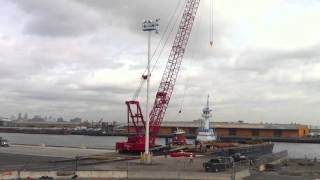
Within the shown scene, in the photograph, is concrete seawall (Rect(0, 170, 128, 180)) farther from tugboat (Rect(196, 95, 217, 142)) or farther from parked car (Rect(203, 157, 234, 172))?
tugboat (Rect(196, 95, 217, 142))

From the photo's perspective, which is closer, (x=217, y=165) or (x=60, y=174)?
(x=60, y=174)

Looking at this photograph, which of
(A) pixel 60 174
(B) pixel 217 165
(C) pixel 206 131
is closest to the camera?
(A) pixel 60 174

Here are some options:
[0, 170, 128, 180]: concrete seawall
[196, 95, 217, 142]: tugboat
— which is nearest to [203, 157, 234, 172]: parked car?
[0, 170, 128, 180]: concrete seawall

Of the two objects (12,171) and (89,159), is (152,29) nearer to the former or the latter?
(89,159)

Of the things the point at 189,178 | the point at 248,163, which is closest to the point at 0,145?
the point at 248,163

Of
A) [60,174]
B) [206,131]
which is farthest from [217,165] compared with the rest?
[206,131]

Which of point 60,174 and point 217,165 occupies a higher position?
point 217,165

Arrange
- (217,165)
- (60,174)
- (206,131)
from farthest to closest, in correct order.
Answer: (206,131), (217,165), (60,174)

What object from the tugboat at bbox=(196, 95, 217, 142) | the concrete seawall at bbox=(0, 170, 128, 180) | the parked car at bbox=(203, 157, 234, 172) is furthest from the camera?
the tugboat at bbox=(196, 95, 217, 142)

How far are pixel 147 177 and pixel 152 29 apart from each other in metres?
24.3

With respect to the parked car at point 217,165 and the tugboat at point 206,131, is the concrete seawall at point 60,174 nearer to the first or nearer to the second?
the parked car at point 217,165

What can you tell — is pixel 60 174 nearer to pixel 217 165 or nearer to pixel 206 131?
pixel 217 165

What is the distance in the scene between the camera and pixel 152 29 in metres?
72.2

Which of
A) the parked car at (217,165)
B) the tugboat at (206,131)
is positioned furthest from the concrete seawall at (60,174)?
the tugboat at (206,131)
